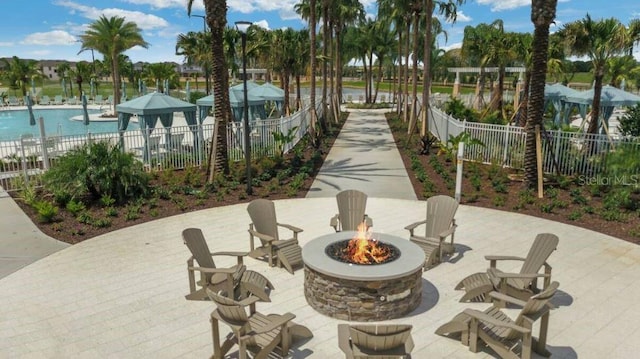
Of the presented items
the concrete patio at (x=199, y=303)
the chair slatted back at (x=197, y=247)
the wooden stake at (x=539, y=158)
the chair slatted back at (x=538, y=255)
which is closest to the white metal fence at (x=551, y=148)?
the wooden stake at (x=539, y=158)

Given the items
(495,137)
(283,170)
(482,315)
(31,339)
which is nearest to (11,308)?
(31,339)

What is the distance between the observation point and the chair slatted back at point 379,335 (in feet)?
13.3

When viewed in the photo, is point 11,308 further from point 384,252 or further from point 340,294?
point 384,252

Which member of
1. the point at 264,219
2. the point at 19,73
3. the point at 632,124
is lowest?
the point at 264,219

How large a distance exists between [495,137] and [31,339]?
552 inches

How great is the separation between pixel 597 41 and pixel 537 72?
549cm

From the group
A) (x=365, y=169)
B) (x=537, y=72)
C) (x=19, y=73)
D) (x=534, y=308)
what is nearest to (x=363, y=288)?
(x=534, y=308)

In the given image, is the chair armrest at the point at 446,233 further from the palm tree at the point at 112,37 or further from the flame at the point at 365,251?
the palm tree at the point at 112,37

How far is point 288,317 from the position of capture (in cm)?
496

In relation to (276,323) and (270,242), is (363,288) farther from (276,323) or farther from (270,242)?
(270,242)

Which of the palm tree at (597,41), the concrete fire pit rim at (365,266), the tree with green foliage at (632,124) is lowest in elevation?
the concrete fire pit rim at (365,266)

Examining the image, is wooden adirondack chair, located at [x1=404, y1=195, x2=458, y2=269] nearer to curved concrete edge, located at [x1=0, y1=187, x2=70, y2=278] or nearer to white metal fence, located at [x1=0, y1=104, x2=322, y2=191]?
curved concrete edge, located at [x1=0, y1=187, x2=70, y2=278]

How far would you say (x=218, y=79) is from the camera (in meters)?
13.8

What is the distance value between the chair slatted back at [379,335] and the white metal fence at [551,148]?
34.5 feet
